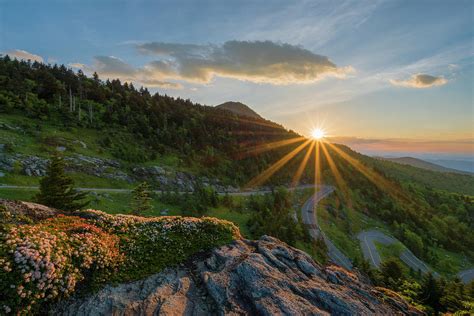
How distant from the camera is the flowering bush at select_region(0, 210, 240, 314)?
7.31m

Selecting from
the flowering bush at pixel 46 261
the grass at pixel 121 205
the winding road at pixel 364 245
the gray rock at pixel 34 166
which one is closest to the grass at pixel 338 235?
the winding road at pixel 364 245

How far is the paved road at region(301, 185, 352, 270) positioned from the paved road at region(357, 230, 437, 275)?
28.4 feet

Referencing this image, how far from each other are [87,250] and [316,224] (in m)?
54.2

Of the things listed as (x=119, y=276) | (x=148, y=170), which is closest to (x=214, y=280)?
(x=119, y=276)

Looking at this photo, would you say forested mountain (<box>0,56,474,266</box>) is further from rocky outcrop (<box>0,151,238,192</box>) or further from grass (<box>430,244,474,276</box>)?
rocky outcrop (<box>0,151,238,192</box>)

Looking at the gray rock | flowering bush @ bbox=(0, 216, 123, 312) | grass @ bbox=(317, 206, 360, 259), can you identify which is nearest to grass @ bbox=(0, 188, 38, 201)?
the gray rock

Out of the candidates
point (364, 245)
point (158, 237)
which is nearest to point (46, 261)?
point (158, 237)

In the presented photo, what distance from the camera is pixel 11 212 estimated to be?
426 inches

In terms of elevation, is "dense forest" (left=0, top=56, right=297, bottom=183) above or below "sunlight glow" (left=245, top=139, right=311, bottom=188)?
above

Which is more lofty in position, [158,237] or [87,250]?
[87,250]

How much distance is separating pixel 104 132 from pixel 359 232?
252 feet

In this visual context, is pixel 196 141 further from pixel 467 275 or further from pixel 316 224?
pixel 467 275

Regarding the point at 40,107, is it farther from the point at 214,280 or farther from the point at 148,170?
the point at 214,280

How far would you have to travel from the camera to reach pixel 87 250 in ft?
30.3
